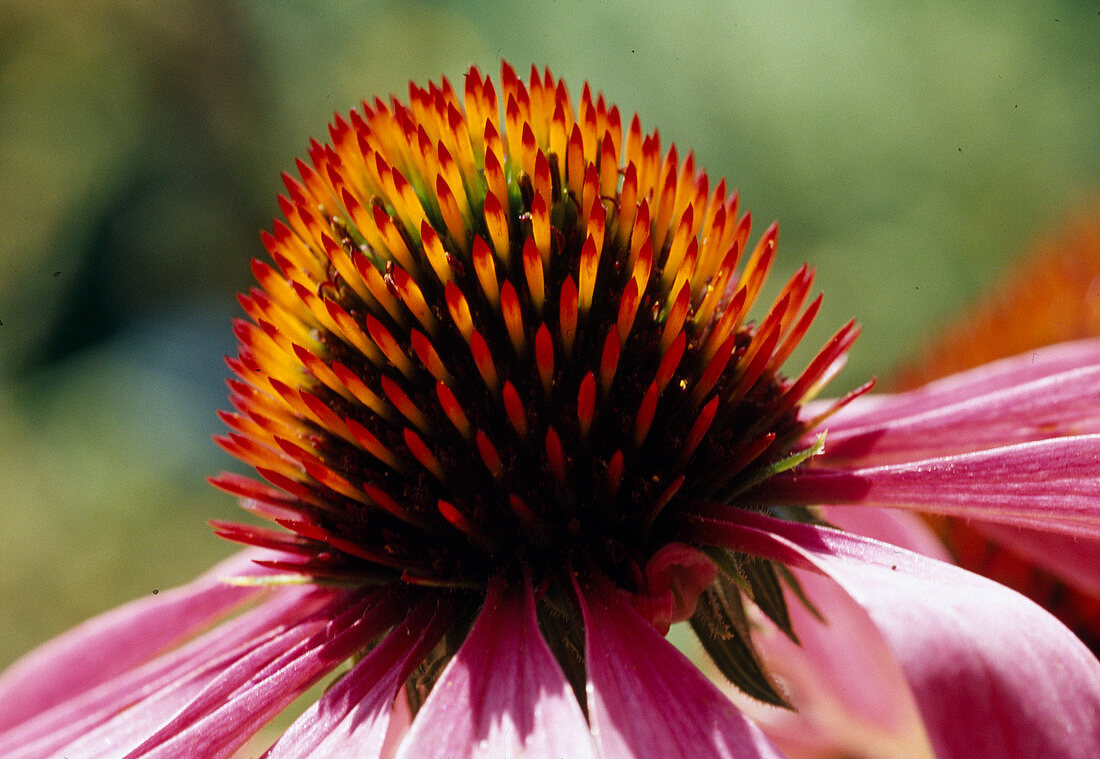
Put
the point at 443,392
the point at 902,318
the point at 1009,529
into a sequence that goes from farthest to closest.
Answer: the point at 902,318 → the point at 1009,529 → the point at 443,392

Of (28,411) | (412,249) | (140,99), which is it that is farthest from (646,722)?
(140,99)

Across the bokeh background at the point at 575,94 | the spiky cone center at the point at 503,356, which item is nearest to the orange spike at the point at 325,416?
the spiky cone center at the point at 503,356

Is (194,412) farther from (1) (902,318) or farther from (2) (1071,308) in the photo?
(2) (1071,308)

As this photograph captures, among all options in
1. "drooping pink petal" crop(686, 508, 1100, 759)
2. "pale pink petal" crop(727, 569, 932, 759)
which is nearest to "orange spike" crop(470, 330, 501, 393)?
"drooping pink petal" crop(686, 508, 1100, 759)

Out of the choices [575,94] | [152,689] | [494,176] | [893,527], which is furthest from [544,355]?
[575,94]

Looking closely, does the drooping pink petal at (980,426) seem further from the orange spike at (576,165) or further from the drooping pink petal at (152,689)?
the drooping pink petal at (152,689)

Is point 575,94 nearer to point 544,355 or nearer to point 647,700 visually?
point 544,355
